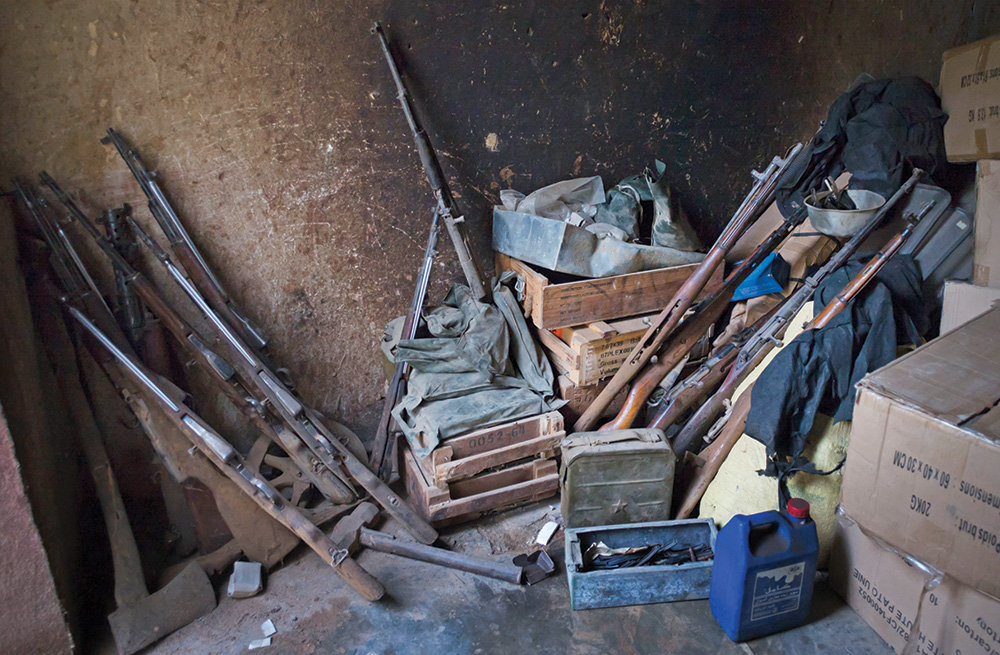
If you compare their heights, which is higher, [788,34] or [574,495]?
[788,34]

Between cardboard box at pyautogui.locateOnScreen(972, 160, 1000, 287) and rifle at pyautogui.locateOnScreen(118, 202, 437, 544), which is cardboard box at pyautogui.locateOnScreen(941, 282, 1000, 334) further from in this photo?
rifle at pyautogui.locateOnScreen(118, 202, 437, 544)

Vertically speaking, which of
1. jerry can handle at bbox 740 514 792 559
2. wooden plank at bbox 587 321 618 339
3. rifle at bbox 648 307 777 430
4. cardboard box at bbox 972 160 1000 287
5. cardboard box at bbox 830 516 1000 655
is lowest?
cardboard box at bbox 830 516 1000 655

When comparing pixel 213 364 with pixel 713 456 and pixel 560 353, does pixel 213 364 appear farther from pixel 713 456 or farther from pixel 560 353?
pixel 713 456

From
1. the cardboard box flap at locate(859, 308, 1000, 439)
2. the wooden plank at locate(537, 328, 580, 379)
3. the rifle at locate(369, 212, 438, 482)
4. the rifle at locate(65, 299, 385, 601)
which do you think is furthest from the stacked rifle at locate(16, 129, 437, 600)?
the cardboard box flap at locate(859, 308, 1000, 439)

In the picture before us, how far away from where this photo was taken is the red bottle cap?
7.11 ft

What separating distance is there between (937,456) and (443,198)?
215cm

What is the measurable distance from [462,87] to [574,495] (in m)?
1.96

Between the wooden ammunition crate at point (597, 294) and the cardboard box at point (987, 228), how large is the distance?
3.23 ft

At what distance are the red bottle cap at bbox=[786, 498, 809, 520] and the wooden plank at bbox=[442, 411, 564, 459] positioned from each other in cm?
101

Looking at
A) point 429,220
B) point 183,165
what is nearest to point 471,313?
point 429,220

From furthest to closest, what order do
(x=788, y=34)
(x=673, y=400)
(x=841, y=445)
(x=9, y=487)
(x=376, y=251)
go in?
(x=788, y=34) → (x=376, y=251) → (x=673, y=400) → (x=841, y=445) → (x=9, y=487)

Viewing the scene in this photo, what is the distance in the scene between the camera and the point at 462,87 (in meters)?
3.04

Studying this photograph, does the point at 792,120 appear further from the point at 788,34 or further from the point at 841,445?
the point at 841,445

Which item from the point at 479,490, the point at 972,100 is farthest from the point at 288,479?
the point at 972,100
